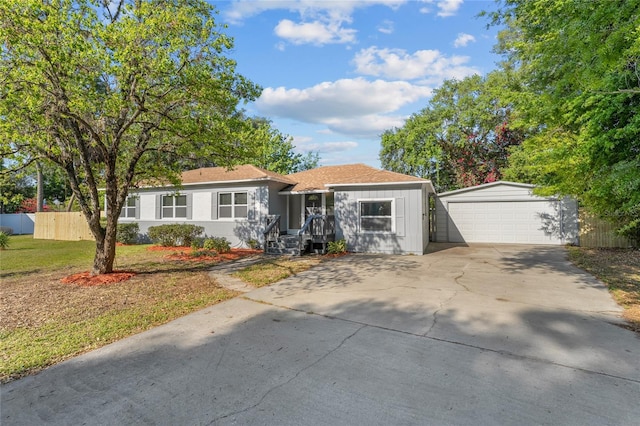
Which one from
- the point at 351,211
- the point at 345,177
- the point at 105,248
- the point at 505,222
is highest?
the point at 345,177

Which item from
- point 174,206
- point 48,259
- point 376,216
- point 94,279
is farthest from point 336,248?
point 48,259

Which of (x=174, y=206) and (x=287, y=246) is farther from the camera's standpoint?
(x=174, y=206)

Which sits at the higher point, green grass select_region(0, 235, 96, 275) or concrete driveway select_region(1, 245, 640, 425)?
green grass select_region(0, 235, 96, 275)

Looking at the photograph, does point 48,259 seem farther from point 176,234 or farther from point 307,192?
point 307,192

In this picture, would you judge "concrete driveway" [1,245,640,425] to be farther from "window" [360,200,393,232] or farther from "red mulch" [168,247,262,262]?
"window" [360,200,393,232]

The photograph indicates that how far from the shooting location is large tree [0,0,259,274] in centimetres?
546

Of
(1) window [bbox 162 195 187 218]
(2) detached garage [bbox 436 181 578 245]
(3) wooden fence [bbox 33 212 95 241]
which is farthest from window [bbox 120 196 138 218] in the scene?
(2) detached garage [bbox 436 181 578 245]

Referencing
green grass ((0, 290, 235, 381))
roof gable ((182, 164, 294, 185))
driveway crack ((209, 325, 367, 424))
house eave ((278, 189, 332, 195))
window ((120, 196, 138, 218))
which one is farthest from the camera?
window ((120, 196, 138, 218))

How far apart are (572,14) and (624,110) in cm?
187

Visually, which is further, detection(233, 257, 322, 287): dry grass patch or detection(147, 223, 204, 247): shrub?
detection(147, 223, 204, 247): shrub

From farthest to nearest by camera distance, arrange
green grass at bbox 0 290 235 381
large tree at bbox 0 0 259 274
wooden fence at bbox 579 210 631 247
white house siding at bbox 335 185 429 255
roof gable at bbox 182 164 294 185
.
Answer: roof gable at bbox 182 164 294 185
wooden fence at bbox 579 210 631 247
white house siding at bbox 335 185 429 255
large tree at bbox 0 0 259 274
green grass at bbox 0 290 235 381

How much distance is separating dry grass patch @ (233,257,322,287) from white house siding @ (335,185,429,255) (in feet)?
7.29

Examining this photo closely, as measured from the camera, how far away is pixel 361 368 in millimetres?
3203

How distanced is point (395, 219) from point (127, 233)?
12806mm
